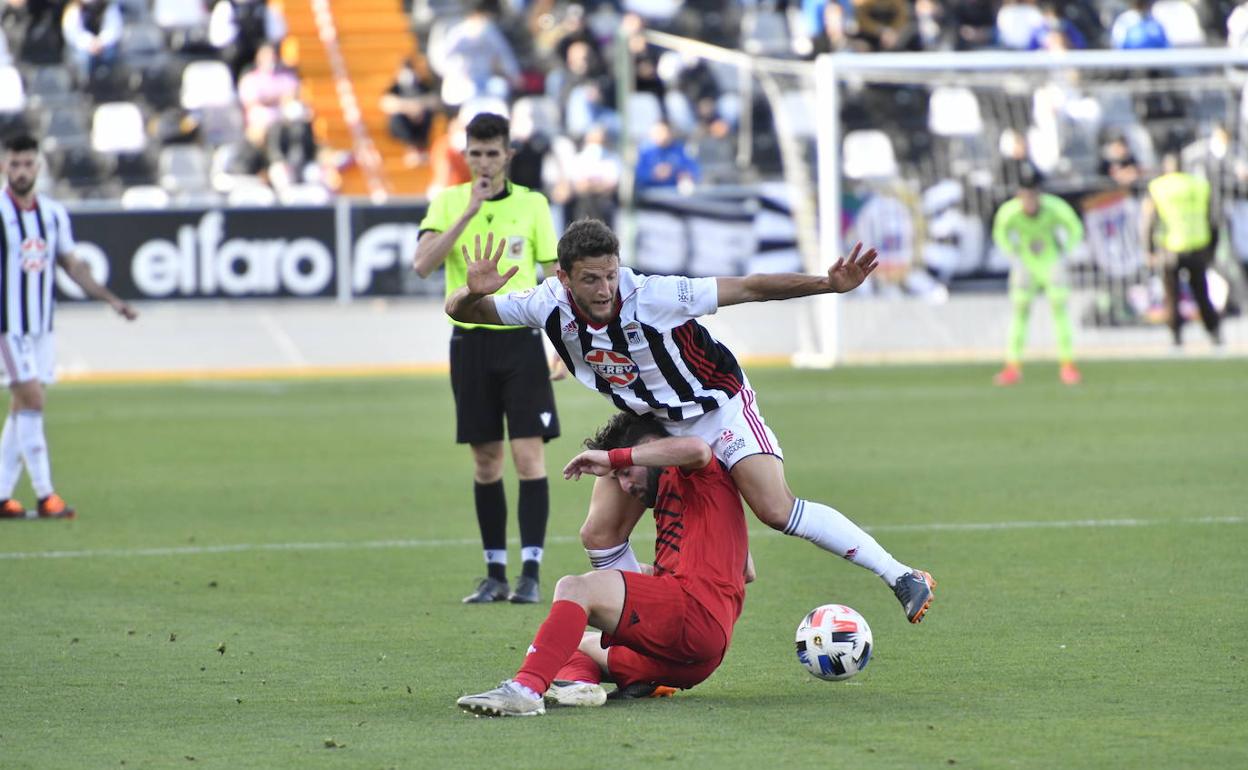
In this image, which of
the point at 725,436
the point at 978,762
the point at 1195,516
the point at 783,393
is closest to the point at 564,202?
the point at 783,393

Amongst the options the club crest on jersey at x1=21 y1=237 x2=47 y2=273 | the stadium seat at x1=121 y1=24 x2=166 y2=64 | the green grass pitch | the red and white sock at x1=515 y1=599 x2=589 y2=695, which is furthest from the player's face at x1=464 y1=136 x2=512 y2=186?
the stadium seat at x1=121 y1=24 x2=166 y2=64

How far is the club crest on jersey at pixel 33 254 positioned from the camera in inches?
460

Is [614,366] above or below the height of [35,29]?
below

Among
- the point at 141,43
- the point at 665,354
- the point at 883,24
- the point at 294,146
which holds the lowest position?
the point at 294,146

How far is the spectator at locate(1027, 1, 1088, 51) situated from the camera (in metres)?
27.3

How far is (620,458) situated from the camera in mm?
6164

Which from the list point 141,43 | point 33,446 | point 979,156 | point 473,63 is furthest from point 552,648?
point 141,43

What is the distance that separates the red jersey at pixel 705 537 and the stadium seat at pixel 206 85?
1984 centimetres

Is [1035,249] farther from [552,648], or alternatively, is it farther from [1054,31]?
[552,648]

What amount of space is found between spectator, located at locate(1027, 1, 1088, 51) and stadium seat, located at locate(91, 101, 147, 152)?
11.9 metres

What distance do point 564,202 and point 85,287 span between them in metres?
11.5

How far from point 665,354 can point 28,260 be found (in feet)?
21.0

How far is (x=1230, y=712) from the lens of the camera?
5.78 meters

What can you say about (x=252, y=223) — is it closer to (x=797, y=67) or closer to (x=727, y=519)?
(x=797, y=67)
